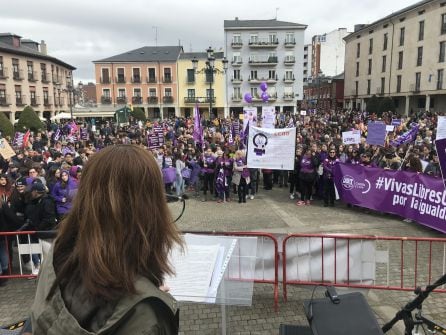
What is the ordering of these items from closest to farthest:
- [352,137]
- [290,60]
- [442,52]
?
[352,137], [442,52], [290,60]

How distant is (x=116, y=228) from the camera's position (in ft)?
4.47

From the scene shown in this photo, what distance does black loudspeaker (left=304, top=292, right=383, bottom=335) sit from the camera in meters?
2.64

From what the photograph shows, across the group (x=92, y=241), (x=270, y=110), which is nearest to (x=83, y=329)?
(x=92, y=241)

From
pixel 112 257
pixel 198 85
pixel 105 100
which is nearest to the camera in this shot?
pixel 112 257

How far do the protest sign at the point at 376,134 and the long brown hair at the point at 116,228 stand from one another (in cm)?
1275

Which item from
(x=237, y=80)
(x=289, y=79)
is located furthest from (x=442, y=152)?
(x=289, y=79)

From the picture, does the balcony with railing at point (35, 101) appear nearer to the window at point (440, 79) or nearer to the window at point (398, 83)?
the window at point (398, 83)

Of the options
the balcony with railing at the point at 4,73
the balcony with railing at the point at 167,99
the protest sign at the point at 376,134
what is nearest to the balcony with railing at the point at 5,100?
the balcony with railing at the point at 4,73

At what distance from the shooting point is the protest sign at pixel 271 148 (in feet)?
36.3

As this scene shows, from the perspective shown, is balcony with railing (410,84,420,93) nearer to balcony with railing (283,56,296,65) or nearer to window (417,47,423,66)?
window (417,47,423,66)

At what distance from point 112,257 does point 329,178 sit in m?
10.3

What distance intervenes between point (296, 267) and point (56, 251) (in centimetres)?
435

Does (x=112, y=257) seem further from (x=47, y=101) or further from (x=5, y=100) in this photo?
(x=47, y=101)

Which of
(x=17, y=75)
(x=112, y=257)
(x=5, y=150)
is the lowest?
(x=5, y=150)
